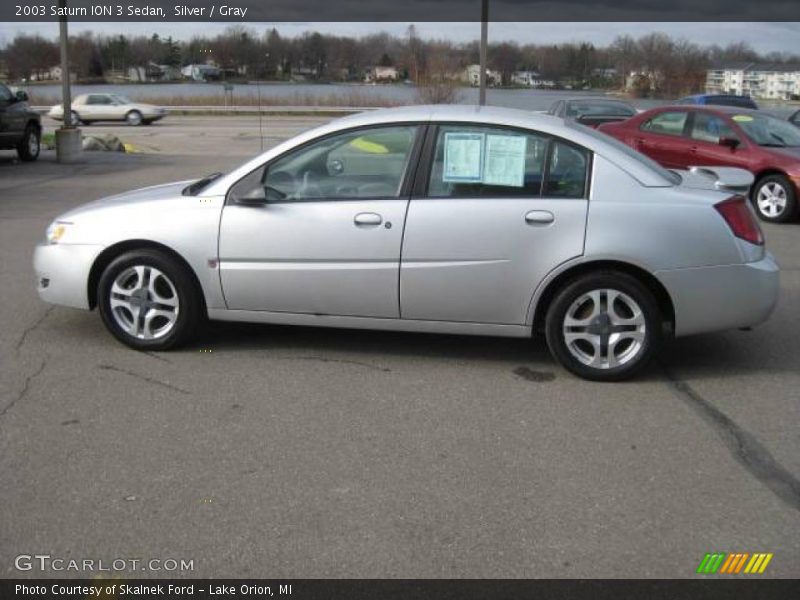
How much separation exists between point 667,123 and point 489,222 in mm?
9062

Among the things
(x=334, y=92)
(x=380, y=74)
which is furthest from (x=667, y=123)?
(x=334, y=92)

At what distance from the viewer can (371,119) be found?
17.7 ft

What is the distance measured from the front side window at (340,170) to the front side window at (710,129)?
826 centimetres

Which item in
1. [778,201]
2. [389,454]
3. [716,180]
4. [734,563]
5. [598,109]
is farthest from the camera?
[598,109]

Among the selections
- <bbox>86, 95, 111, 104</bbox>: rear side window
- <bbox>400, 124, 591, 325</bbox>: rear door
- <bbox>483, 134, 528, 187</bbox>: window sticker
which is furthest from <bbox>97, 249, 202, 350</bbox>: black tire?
<bbox>86, 95, 111, 104</bbox>: rear side window

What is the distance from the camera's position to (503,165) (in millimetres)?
5195

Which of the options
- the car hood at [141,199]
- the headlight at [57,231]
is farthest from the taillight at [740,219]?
the headlight at [57,231]

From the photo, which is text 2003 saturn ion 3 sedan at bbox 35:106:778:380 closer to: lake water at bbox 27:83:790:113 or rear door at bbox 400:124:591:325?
rear door at bbox 400:124:591:325

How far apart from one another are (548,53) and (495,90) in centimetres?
240

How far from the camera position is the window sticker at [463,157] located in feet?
17.1

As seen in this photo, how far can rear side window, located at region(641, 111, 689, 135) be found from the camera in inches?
507

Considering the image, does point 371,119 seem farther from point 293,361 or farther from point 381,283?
point 293,361

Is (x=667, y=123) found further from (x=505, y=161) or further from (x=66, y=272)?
(x=66, y=272)

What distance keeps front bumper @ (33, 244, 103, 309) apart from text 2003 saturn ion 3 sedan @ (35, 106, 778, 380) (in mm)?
14
